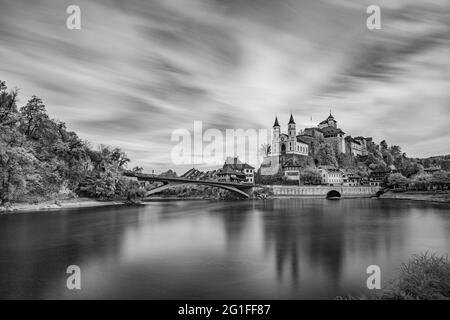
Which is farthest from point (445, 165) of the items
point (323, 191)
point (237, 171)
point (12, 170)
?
point (12, 170)

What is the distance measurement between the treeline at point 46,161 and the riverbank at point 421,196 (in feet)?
215

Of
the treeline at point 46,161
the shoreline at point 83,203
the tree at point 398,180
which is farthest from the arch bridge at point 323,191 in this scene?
the treeline at point 46,161

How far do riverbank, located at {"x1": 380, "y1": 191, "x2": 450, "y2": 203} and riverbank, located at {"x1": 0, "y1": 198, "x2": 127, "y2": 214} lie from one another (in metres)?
67.2

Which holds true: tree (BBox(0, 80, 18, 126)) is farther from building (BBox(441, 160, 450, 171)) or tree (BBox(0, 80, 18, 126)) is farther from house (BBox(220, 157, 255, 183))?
building (BBox(441, 160, 450, 171))

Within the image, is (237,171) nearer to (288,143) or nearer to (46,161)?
(288,143)

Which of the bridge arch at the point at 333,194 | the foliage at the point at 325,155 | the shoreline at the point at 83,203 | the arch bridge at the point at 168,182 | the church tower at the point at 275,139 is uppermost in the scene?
the church tower at the point at 275,139

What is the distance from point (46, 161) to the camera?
4097 cm

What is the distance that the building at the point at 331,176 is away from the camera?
95.5 m

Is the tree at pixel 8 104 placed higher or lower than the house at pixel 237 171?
higher

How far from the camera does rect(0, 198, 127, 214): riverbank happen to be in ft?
108

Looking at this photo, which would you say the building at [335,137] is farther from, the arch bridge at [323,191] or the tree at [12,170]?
the tree at [12,170]

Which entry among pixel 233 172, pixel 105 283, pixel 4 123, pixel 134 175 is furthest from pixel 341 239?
pixel 233 172

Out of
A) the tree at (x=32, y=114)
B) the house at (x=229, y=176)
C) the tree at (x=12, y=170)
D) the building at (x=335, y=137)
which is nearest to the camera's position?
the tree at (x=12, y=170)

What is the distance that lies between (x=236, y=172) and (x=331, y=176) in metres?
33.3
